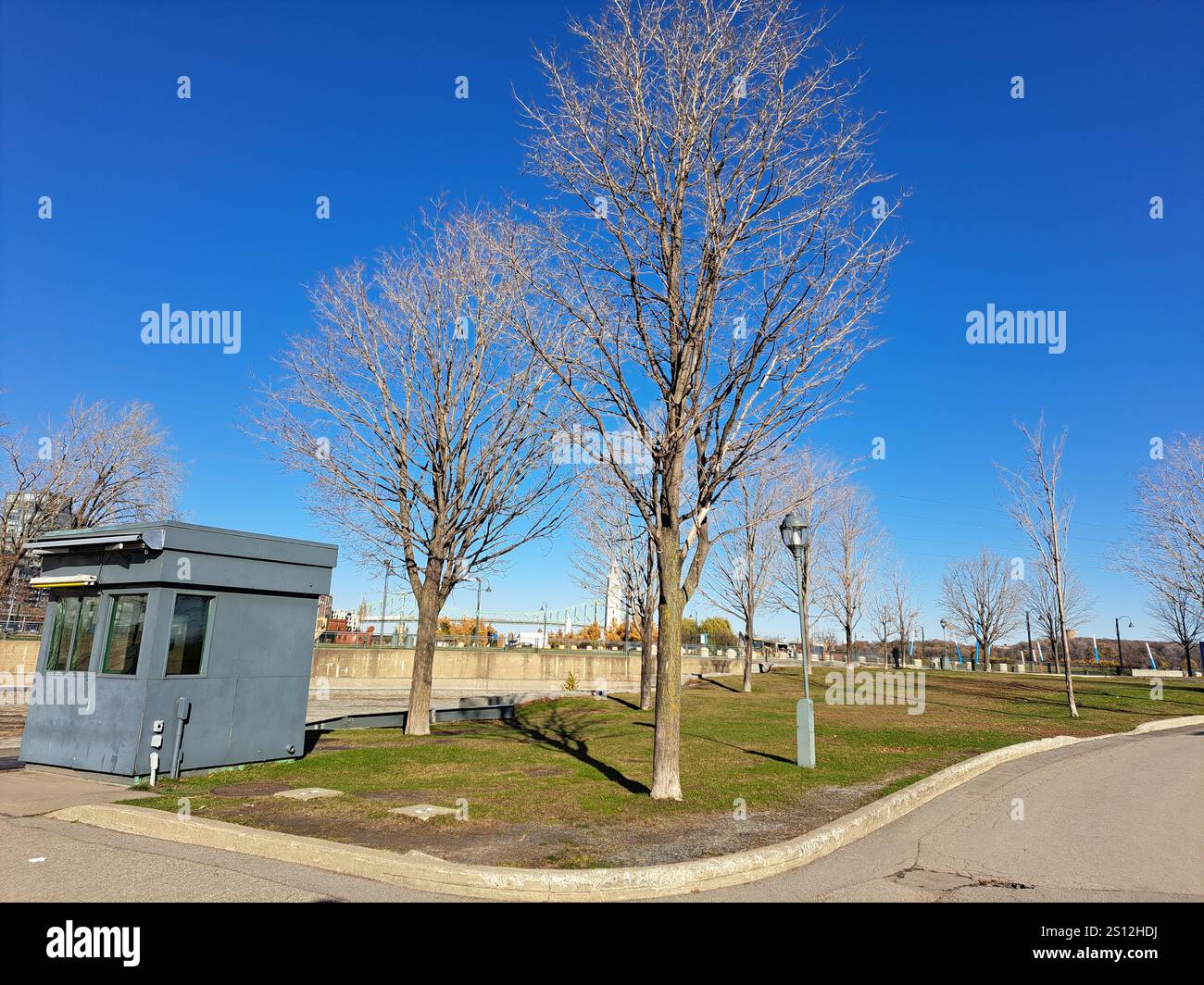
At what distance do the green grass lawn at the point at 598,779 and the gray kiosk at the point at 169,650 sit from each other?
0.75 m

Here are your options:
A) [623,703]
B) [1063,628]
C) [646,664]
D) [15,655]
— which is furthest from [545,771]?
[15,655]

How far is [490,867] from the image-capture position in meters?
5.89

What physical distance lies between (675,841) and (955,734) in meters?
12.5

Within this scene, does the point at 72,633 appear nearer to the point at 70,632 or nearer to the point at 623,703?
the point at 70,632

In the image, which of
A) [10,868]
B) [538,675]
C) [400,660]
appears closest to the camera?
[10,868]

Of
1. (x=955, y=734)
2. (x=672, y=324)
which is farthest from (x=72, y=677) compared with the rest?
(x=955, y=734)

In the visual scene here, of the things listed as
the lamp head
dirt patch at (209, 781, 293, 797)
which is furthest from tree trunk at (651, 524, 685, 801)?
→ dirt patch at (209, 781, 293, 797)

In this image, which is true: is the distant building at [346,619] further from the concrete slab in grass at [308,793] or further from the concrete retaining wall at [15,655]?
the concrete slab in grass at [308,793]

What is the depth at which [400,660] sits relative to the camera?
34.8 metres

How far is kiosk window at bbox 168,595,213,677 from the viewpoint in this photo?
35.7ft

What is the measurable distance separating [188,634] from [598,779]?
22.6 feet

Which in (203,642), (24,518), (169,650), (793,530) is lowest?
(169,650)
